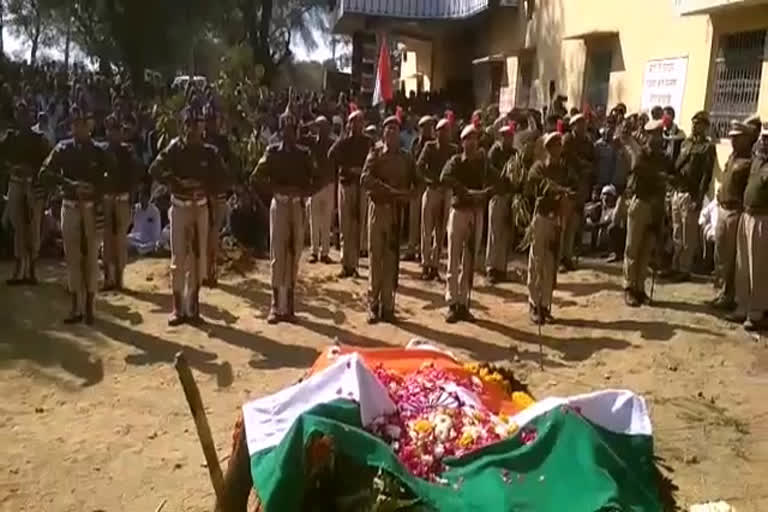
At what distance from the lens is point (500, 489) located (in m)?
4.09

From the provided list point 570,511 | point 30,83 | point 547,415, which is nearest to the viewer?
point 570,511

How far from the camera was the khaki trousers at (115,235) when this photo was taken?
1089 centimetres

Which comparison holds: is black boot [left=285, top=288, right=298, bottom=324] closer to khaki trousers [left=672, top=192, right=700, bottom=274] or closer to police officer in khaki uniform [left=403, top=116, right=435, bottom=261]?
police officer in khaki uniform [left=403, top=116, right=435, bottom=261]

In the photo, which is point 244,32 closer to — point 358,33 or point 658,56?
point 358,33

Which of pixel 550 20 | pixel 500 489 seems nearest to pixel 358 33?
pixel 550 20

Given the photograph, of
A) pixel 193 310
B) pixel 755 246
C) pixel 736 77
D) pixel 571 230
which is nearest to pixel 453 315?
pixel 193 310

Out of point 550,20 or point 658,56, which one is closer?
point 658,56

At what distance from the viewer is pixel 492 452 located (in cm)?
445

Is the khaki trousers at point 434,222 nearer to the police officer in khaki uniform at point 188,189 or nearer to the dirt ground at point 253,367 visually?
the dirt ground at point 253,367

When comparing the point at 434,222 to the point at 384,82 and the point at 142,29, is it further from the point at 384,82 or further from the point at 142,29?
the point at 142,29

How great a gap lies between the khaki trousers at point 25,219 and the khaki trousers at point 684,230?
328 inches

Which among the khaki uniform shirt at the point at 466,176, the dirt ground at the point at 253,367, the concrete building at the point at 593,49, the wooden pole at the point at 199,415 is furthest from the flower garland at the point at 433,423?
the concrete building at the point at 593,49

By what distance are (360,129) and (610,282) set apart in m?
4.00

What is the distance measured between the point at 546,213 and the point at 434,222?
2615mm
